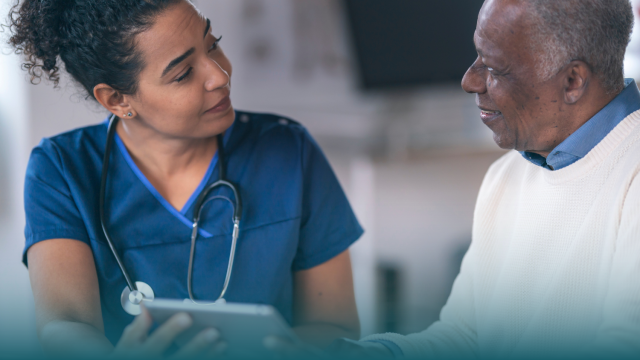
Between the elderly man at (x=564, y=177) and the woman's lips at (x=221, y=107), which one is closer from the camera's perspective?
the elderly man at (x=564, y=177)

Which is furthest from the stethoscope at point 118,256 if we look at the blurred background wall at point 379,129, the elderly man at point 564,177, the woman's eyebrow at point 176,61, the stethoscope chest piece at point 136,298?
the blurred background wall at point 379,129

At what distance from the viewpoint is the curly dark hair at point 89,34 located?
40.4 inches

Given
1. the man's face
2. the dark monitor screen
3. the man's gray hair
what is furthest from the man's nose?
the dark monitor screen

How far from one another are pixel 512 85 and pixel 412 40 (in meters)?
1.73

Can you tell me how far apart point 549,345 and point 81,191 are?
94cm

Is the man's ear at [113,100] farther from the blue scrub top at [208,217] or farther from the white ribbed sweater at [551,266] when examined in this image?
the white ribbed sweater at [551,266]

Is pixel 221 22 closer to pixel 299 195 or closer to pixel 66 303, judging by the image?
pixel 299 195

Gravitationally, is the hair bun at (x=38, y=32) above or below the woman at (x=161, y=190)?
above

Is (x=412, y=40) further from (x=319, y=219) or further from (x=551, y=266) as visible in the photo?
(x=551, y=266)

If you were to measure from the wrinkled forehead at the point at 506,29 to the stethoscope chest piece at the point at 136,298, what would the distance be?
80cm

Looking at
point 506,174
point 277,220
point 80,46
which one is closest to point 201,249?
point 277,220

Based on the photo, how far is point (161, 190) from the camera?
1.21m

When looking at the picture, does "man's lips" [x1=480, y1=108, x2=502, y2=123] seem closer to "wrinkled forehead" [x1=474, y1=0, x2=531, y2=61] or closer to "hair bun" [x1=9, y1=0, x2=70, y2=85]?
"wrinkled forehead" [x1=474, y1=0, x2=531, y2=61]

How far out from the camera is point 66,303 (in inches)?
40.3
